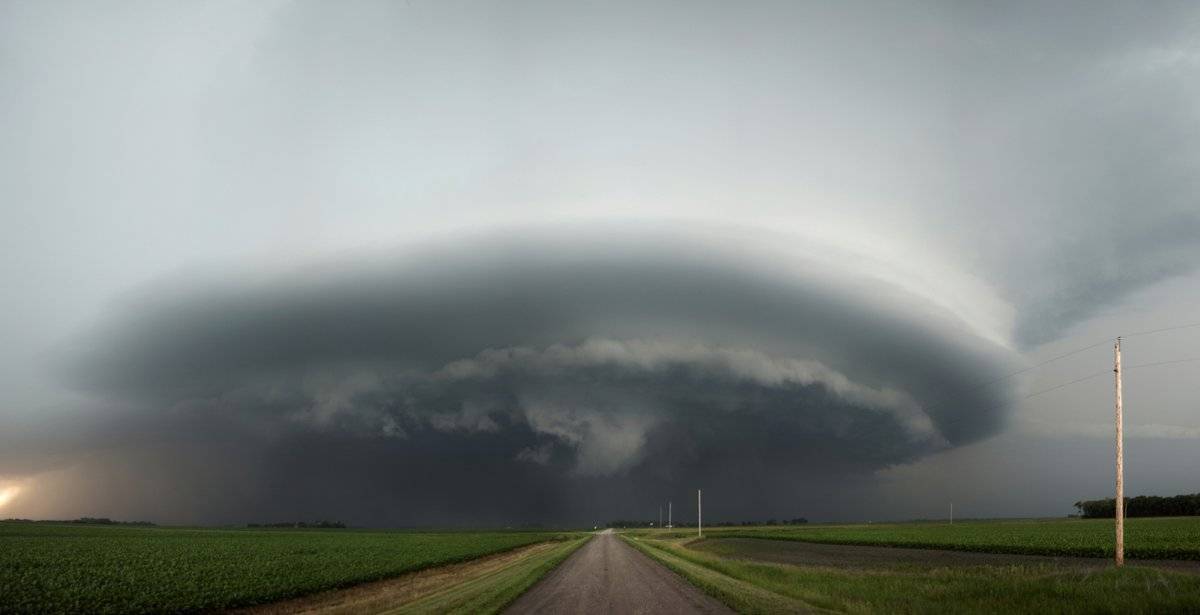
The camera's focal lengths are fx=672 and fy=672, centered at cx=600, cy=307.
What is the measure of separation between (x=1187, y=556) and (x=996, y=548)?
54.7ft

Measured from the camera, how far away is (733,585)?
2867cm

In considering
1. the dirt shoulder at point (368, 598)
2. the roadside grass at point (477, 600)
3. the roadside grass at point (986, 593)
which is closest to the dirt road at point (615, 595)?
the roadside grass at point (477, 600)

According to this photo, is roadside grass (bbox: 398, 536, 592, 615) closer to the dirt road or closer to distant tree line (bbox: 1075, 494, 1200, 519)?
the dirt road

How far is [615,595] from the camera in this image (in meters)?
26.5

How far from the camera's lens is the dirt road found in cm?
2241

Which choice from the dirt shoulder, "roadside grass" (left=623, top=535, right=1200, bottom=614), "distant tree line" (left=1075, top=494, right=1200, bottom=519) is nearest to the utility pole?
"roadside grass" (left=623, top=535, right=1200, bottom=614)

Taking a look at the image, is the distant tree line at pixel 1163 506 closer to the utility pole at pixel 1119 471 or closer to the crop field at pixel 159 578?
the utility pole at pixel 1119 471

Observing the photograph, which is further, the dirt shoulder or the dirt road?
the dirt shoulder

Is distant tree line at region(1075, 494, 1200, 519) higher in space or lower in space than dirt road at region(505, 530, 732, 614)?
lower

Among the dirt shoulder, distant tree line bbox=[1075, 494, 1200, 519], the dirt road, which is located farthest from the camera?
distant tree line bbox=[1075, 494, 1200, 519]

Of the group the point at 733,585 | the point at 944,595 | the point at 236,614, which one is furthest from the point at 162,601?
the point at 944,595

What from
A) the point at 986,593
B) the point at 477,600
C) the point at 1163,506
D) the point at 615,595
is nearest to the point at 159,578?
the point at 477,600

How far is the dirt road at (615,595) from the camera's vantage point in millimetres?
22406

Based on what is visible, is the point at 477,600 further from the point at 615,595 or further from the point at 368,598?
the point at 368,598
